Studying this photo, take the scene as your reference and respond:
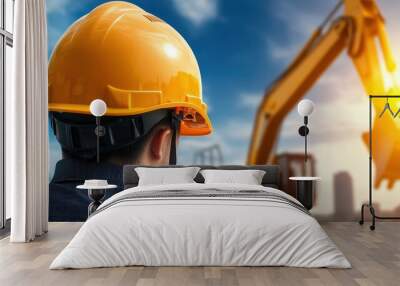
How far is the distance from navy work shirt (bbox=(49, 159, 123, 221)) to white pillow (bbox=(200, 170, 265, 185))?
51.5 inches

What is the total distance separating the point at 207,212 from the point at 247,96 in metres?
3.20

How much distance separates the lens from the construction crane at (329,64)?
7.39 m

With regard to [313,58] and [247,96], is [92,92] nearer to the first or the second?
[247,96]

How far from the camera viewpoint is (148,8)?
24.3 feet

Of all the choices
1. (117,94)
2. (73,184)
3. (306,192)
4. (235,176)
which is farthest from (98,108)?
(306,192)

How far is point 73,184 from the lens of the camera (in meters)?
7.33

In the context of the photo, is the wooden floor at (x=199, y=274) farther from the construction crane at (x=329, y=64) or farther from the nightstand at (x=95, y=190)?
the construction crane at (x=329, y=64)

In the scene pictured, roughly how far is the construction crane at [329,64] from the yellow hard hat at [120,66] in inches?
42.4

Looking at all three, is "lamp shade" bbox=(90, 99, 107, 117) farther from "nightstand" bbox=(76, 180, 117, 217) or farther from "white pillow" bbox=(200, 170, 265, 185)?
"white pillow" bbox=(200, 170, 265, 185)

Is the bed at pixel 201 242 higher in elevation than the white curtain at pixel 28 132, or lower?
lower

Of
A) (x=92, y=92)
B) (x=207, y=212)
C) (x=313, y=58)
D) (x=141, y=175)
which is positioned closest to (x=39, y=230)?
(x=141, y=175)

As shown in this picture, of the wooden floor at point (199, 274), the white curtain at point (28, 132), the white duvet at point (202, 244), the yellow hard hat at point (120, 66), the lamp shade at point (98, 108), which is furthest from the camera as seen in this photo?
the yellow hard hat at point (120, 66)

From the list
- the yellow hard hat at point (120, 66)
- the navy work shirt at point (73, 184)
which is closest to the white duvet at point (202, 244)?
the navy work shirt at point (73, 184)

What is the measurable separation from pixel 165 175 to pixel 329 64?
2684 millimetres
